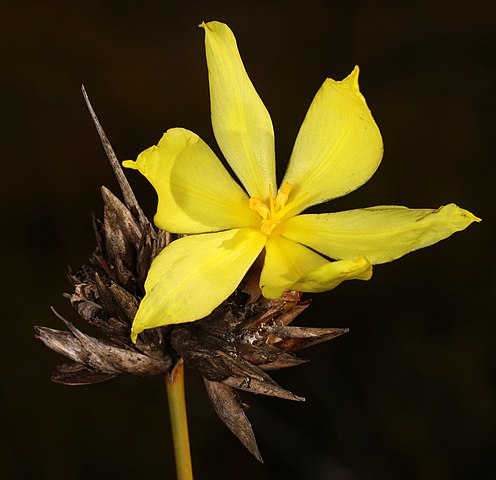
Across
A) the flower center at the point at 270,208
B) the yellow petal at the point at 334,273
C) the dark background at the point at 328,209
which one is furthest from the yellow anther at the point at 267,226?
the dark background at the point at 328,209

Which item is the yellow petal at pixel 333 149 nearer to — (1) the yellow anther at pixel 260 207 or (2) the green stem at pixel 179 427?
(1) the yellow anther at pixel 260 207

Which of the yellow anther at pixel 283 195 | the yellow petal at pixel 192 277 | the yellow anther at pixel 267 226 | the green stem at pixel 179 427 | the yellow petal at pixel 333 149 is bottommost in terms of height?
the green stem at pixel 179 427

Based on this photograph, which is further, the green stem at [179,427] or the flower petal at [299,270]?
the green stem at [179,427]

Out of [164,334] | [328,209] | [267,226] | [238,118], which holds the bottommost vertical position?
[164,334]

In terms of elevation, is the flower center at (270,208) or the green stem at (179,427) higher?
the flower center at (270,208)

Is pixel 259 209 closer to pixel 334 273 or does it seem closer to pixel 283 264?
pixel 283 264

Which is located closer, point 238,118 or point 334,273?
point 334,273

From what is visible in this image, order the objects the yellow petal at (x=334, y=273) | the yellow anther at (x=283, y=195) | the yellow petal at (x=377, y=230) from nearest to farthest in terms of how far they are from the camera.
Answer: the yellow petal at (x=334, y=273) → the yellow petal at (x=377, y=230) → the yellow anther at (x=283, y=195)

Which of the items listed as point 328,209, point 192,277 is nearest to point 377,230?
point 192,277

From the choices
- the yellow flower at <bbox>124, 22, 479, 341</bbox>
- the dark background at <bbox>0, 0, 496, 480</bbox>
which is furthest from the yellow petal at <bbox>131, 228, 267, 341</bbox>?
the dark background at <bbox>0, 0, 496, 480</bbox>

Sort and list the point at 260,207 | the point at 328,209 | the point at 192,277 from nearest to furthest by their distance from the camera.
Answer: the point at 192,277, the point at 260,207, the point at 328,209
